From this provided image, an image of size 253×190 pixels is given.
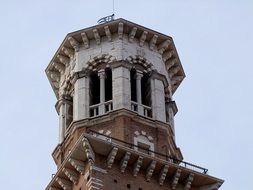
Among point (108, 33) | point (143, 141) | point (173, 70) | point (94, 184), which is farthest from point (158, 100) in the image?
point (94, 184)

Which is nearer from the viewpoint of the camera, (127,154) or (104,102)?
(127,154)

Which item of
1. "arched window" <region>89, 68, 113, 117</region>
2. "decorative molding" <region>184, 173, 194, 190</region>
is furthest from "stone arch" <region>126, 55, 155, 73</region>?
"decorative molding" <region>184, 173, 194, 190</region>

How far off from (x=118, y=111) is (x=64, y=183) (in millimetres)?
4858

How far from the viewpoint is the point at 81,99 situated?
153 ft

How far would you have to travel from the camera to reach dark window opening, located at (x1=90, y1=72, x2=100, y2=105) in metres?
47.5

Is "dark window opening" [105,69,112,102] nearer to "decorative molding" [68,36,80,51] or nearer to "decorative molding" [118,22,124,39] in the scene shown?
"decorative molding" [118,22,124,39]

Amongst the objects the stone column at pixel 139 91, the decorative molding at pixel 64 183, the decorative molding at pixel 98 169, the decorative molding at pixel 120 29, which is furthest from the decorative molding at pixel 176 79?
the decorative molding at pixel 98 169

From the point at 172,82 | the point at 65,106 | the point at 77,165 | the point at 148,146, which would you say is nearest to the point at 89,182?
the point at 77,165

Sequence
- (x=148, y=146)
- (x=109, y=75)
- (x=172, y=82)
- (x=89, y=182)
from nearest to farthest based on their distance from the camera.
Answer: (x=89, y=182) → (x=148, y=146) → (x=109, y=75) → (x=172, y=82)

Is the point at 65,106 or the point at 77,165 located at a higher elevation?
the point at 65,106

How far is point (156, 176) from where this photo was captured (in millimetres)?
42906

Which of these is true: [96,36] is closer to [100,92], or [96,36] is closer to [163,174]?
[100,92]

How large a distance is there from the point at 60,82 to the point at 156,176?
10.6 meters

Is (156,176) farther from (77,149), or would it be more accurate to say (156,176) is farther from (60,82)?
(60,82)
